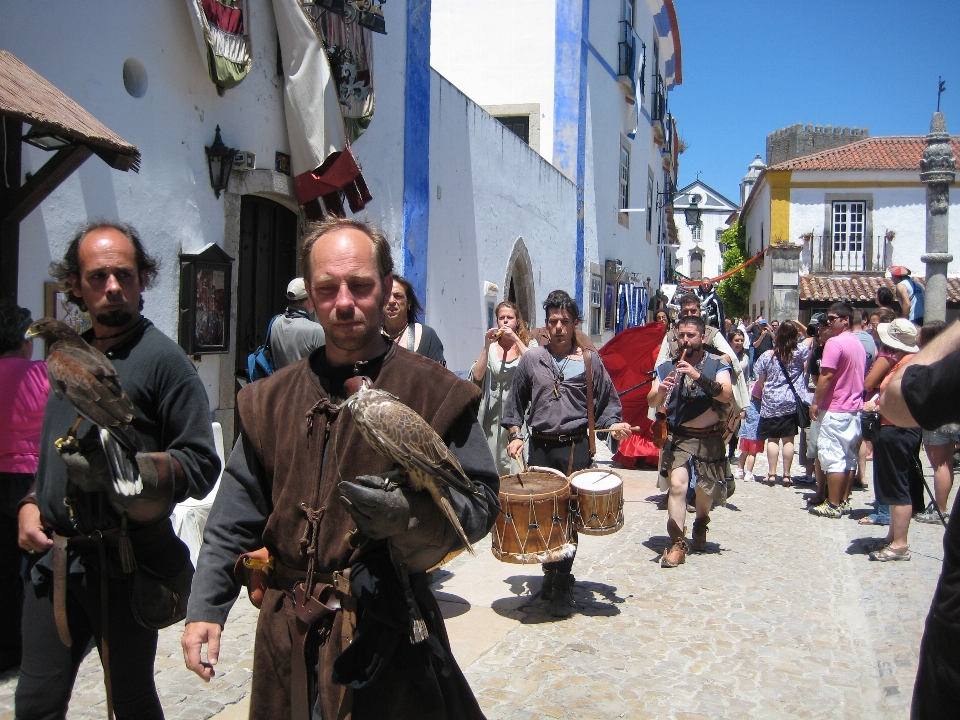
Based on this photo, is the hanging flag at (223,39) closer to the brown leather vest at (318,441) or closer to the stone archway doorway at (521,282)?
the brown leather vest at (318,441)

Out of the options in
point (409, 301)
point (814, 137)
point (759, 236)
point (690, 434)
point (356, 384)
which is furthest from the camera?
point (814, 137)

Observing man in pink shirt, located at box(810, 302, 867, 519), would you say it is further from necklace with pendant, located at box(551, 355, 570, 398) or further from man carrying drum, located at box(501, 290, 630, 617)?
necklace with pendant, located at box(551, 355, 570, 398)

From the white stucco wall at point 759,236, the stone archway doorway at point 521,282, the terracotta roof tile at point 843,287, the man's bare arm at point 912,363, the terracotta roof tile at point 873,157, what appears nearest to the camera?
the man's bare arm at point 912,363

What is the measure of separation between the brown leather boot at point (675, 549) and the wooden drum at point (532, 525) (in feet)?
5.61

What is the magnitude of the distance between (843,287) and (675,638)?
26796 mm

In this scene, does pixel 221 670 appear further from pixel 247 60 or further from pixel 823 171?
pixel 823 171

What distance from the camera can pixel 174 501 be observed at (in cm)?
262

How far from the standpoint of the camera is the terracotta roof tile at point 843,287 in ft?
91.8

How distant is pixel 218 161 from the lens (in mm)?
6434

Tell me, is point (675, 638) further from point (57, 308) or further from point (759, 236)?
point (759, 236)

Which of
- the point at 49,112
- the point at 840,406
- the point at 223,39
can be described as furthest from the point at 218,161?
the point at 840,406

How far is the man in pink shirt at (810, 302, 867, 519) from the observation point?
7938 millimetres

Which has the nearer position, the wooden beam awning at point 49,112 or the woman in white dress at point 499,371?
the wooden beam awning at point 49,112

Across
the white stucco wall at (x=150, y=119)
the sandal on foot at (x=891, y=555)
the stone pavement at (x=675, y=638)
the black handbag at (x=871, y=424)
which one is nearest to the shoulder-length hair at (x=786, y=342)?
the black handbag at (x=871, y=424)
